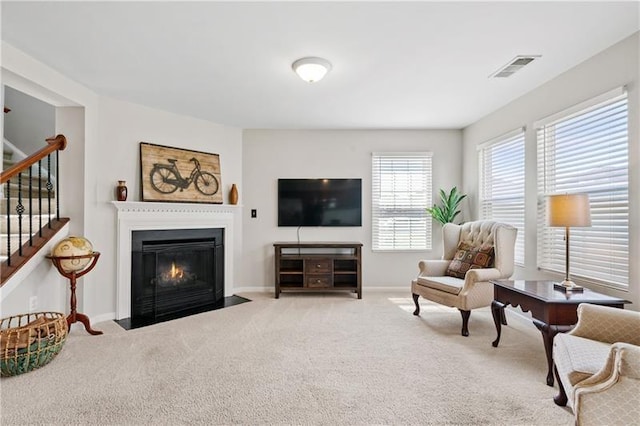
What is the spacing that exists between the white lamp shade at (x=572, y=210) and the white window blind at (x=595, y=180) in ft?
1.13

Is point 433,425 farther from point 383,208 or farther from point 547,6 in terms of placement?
point 383,208

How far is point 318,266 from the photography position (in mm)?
4312

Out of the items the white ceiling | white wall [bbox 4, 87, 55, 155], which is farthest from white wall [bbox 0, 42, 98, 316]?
white wall [bbox 4, 87, 55, 155]

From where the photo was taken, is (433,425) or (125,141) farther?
(125,141)

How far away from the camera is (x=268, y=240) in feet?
15.3

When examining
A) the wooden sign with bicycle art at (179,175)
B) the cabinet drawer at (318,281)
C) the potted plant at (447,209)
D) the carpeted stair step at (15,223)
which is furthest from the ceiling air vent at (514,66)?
the carpeted stair step at (15,223)

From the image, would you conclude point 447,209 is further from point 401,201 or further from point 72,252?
point 72,252

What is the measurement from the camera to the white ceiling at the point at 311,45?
1966mm

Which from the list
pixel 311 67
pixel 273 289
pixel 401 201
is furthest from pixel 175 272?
pixel 401 201

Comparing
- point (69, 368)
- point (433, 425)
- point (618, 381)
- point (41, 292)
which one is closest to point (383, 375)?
point (433, 425)

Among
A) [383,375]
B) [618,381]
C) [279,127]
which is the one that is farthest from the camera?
[279,127]

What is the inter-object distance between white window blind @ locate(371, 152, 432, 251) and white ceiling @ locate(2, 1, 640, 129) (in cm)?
123

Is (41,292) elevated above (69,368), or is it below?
above

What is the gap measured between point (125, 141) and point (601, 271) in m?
4.78
